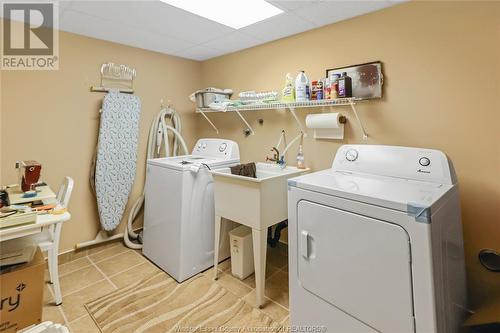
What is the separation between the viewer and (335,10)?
1.91 meters

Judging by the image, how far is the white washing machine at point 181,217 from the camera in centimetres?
219

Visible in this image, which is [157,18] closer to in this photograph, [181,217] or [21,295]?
[181,217]

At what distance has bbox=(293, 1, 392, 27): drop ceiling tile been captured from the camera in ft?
5.95

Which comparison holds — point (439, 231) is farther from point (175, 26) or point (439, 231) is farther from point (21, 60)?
point (21, 60)

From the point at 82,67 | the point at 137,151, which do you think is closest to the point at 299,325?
the point at 137,151

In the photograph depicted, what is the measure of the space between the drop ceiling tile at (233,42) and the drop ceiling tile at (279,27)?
3.9 inches

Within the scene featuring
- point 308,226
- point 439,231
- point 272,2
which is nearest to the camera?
point 439,231

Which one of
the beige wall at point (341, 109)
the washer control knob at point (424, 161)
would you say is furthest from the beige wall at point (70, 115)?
the washer control knob at point (424, 161)

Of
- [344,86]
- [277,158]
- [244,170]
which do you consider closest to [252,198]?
[244,170]

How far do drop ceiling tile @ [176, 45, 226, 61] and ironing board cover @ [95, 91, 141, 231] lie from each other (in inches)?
32.0

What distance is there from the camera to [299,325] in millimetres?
1545

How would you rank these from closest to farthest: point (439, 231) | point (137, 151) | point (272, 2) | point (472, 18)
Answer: point (439, 231)
point (472, 18)
point (272, 2)
point (137, 151)

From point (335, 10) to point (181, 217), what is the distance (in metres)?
2.05

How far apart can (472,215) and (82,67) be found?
3406 mm
